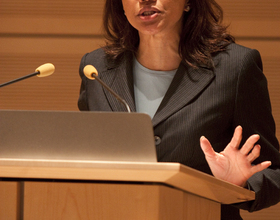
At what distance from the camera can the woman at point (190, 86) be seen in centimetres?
142

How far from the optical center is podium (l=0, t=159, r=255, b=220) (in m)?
0.79

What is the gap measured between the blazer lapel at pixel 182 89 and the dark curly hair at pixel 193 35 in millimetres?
38

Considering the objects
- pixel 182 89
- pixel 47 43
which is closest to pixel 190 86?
pixel 182 89

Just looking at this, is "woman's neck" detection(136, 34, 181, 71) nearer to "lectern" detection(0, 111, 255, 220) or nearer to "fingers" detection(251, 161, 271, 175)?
"fingers" detection(251, 161, 271, 175)

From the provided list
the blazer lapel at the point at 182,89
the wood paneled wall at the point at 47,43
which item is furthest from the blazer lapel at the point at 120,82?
the wood paneled wall at the point at 47,43

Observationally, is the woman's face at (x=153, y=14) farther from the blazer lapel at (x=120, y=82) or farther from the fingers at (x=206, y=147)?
the fingers at (x=206, y=147)

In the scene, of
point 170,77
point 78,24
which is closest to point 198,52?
point 170,77

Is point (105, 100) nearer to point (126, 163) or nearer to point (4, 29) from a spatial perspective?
point (126, 163)

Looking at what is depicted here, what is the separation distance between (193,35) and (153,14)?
7.8 inches

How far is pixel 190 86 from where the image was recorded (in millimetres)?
1490

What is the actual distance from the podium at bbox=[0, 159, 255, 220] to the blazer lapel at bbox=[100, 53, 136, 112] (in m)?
0.66

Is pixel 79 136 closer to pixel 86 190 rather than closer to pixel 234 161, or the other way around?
pixel 86 190

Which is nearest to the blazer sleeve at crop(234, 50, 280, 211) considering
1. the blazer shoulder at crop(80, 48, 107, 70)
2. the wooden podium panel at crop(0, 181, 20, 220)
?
the blazer shoulder at crop(80, 48, 107, 70)

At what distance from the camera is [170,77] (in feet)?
5.39
